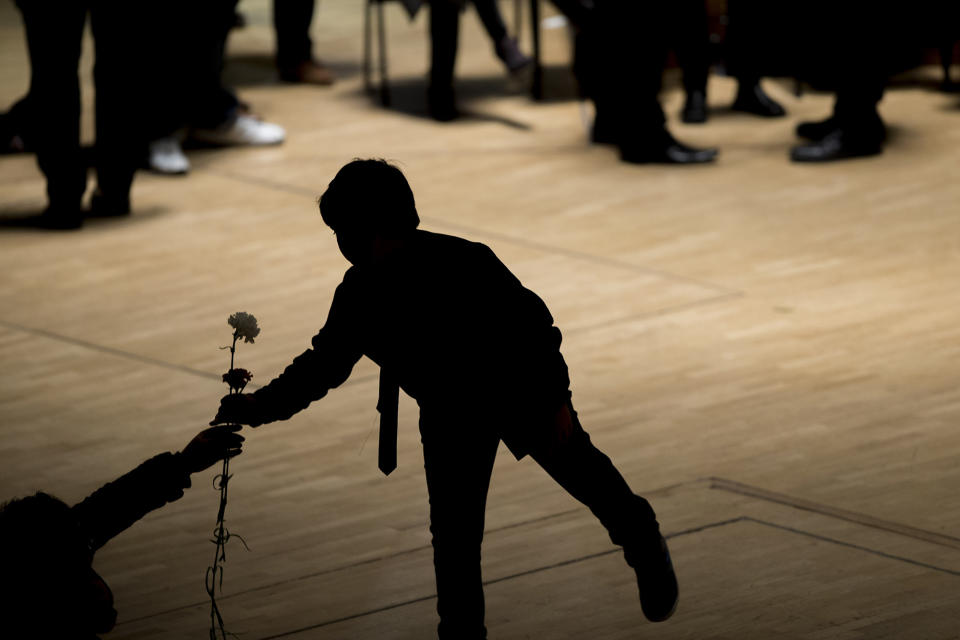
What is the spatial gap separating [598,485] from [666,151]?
401 centimetres

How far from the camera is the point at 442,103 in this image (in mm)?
7500

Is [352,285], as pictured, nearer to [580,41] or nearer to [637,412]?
[637,412]

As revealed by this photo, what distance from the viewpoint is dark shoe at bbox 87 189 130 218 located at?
6.07 meters

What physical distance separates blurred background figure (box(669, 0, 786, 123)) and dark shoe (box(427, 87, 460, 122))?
1068 mm

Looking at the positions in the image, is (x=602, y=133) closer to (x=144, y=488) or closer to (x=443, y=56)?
(x=443, y=56)

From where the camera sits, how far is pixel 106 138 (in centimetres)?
594

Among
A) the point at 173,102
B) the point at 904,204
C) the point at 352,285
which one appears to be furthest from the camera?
the point at 173,102

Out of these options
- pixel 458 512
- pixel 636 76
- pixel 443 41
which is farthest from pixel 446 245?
pixel 443 41

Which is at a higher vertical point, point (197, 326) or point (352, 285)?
point (352, 285)

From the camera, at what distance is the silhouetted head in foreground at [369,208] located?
7.99ft

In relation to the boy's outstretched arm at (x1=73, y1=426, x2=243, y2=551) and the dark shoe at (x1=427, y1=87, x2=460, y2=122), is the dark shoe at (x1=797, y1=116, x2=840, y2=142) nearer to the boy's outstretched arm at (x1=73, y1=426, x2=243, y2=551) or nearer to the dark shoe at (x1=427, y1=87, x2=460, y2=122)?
the dark shoe at (x1=427, y1=87, x2=460, y2=122)

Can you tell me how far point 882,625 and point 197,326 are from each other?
2.65m

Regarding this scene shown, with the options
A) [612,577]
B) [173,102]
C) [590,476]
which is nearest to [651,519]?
[590,476]

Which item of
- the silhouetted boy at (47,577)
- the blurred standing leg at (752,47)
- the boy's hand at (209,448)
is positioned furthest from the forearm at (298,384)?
the blurred standing leg at (752,47)
